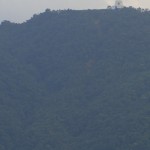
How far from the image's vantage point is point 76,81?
58.5 m

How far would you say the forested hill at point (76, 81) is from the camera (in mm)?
50031

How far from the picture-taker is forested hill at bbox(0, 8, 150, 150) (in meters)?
50.0

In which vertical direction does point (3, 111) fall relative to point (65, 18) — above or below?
below

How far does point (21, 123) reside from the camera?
5378 cm

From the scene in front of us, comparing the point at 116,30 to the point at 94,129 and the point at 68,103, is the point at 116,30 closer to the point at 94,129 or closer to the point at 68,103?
the point at 68,103

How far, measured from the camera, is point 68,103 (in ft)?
182

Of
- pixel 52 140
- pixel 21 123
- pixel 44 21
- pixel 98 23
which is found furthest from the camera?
pixel 44 21

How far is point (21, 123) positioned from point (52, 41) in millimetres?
13526

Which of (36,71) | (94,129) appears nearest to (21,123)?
(94,129)

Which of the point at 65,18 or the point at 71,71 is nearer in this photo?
the point at 71,71

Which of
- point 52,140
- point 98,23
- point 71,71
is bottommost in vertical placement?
point 52,140

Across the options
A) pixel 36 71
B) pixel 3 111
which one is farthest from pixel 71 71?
pixel 3 111

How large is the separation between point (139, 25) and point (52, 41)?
24.5ft

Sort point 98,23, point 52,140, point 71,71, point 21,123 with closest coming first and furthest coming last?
point 52,140
point 21,123
point 71,71
point 98,23
